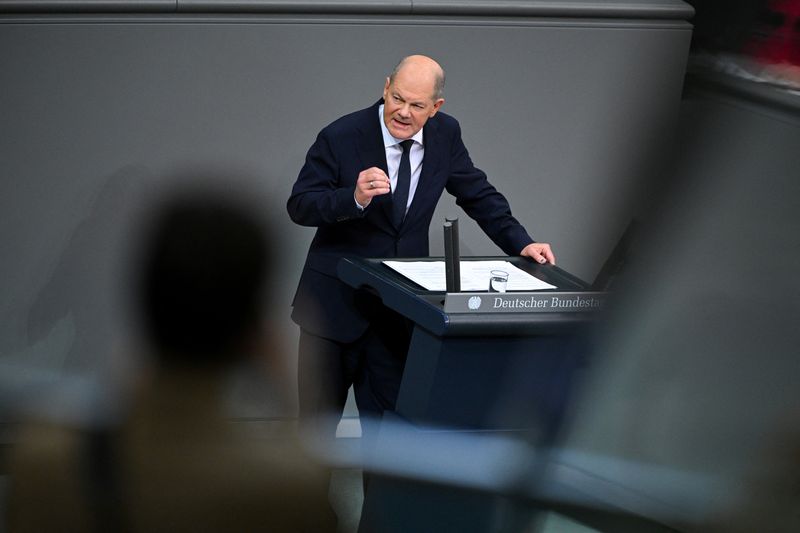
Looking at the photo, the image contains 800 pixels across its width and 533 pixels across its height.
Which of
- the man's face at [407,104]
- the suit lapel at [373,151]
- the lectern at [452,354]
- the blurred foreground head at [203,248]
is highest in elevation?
the man's face at [407,104]

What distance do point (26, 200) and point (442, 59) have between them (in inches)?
58.4

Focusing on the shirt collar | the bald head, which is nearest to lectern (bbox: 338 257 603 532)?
the shirt collar

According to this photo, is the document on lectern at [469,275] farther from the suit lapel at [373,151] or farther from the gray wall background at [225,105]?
the gray wall background at [225,105]

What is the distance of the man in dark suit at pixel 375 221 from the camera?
8.26ft

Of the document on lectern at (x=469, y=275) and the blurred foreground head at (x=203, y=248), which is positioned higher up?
the document on lectern at (x=469, y=275)

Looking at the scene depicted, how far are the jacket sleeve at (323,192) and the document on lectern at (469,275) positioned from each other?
16 cm

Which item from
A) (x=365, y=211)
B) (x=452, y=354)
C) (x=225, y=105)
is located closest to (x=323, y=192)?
(x=365, y=211)

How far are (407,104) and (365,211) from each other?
10.8 inches

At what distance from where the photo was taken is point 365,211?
246 cm

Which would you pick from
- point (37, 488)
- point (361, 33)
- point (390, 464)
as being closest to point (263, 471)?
point (37, 488)

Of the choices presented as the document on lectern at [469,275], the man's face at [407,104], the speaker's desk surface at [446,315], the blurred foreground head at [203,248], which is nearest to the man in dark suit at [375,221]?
the man's face at [407,104]

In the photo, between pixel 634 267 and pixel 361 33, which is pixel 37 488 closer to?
pixel 634 267

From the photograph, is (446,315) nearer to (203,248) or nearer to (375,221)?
(375,221)

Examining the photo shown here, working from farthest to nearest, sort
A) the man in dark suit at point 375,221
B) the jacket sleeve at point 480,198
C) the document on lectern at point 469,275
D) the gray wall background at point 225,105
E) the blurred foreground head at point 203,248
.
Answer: the blurred foreground head at point 203,248, the gray wall background at point 225,105, the jacket sleeve at point 480,198, the man in dark suit at point 375,221, the document on lectern at point 469,275
